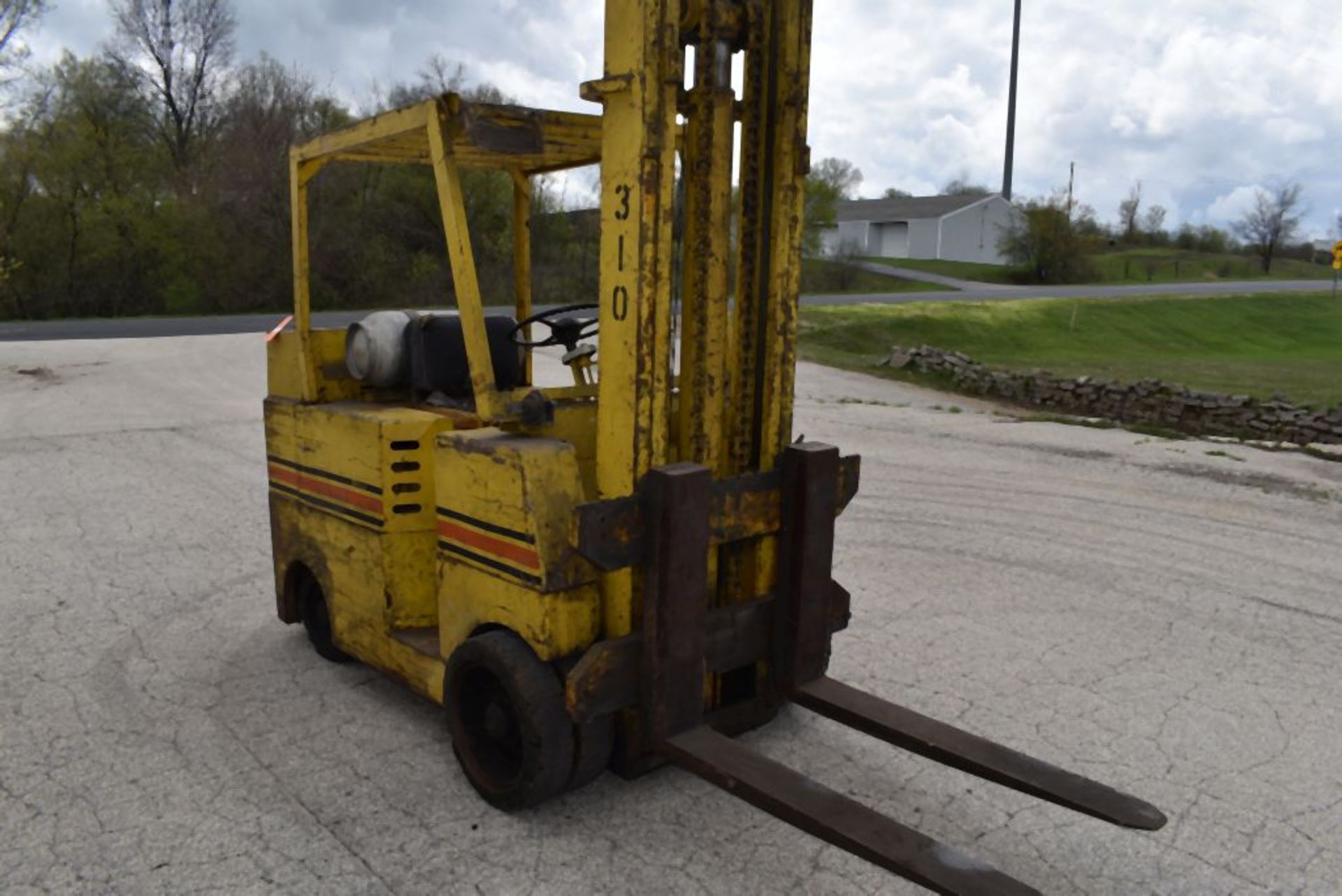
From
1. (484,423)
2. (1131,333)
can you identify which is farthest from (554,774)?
(1131,333)

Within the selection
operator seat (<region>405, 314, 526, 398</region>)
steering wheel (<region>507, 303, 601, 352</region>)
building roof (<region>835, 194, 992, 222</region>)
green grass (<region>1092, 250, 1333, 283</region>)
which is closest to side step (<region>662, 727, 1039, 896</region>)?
steering wheel (<region>507, 303, 601, 352</region>)

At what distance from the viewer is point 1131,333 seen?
29547mm

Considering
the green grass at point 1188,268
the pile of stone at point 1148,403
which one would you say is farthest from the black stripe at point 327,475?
the green grass at point 1188,268

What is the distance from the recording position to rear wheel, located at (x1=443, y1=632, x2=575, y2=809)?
3.38 meters

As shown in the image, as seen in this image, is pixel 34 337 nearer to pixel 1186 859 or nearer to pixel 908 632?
pixel 908 632

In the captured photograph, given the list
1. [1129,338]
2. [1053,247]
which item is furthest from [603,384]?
[1053,247]

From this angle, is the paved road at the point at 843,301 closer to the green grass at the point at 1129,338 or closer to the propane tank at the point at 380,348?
the green grass at the point at 1129,338

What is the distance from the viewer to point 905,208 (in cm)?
6438

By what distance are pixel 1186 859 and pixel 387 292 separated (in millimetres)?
31184

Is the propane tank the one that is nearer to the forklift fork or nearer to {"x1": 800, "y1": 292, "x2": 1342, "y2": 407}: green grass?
the forklift fork

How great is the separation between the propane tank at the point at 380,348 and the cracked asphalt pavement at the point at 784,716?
4.81ft

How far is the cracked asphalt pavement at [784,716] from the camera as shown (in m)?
3.33

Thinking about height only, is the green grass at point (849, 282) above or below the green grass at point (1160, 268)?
below

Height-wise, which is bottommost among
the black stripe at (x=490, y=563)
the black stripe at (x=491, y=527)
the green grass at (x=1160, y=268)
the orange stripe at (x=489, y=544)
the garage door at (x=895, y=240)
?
the black stripe at (x=490, y=563)
